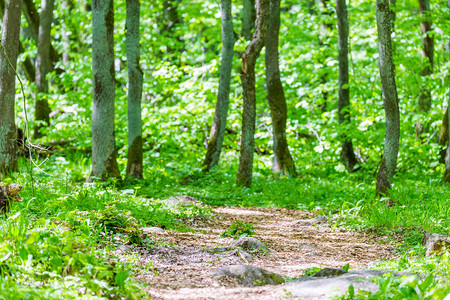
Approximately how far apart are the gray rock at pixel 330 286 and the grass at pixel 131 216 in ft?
0.71

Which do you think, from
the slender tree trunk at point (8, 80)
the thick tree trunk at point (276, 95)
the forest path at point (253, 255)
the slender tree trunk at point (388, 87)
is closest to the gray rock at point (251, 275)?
the forest path at point (253, 255)

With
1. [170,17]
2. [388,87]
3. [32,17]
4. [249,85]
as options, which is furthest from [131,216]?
[170,17]

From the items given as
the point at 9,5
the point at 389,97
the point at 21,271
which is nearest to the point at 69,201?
the point at 21,271

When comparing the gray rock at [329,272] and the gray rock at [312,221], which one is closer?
the gray rock at [329,272]

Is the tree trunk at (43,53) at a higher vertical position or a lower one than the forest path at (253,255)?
higher

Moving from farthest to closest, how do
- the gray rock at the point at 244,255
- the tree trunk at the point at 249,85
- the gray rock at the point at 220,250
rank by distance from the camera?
the tree trunk at the point at 249,85, the gray rock at the point at 220,250, the gray rock at the point at 244,255

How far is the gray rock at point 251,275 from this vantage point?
3.87 m

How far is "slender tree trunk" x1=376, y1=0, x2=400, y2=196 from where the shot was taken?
7.23 metres

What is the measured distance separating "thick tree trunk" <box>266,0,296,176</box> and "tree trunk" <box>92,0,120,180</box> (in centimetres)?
422

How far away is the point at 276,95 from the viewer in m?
11.2

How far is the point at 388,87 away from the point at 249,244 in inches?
149

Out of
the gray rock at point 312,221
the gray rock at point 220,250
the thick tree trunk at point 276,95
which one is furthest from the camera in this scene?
the thick tree trunk at point 276,95

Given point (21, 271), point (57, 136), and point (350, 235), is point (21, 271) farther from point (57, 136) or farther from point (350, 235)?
point (57, 136)

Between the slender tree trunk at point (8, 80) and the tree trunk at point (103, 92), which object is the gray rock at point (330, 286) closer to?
the tree trunk at point (103, 92)
